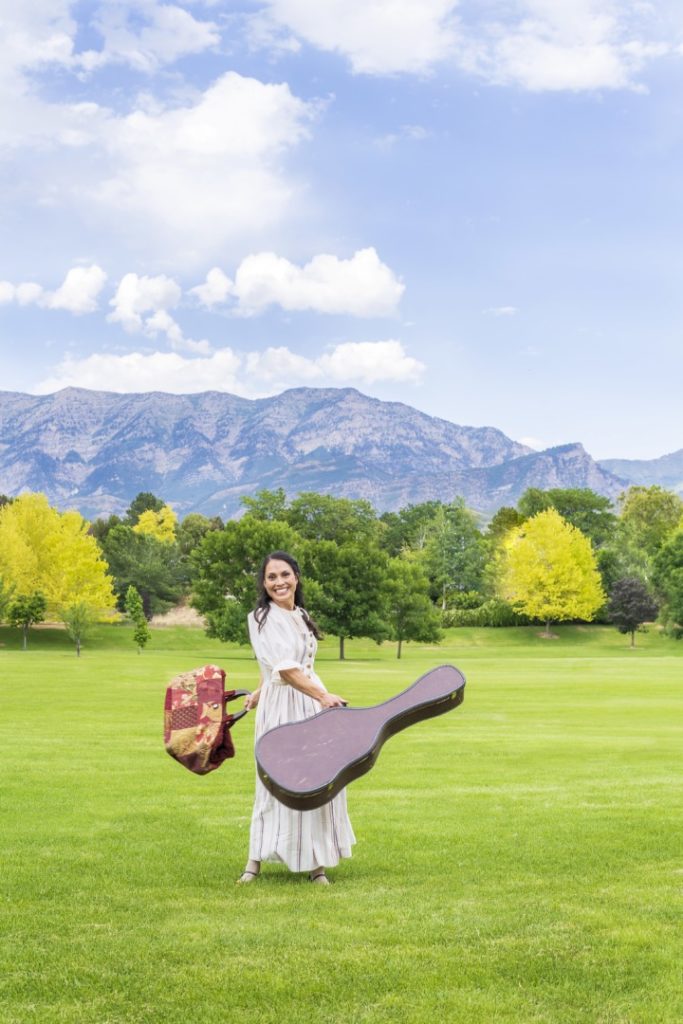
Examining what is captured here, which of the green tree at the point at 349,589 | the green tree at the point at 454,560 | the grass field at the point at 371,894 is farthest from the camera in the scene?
the green tree at the point at 454,560

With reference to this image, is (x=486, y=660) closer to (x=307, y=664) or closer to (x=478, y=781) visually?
(x=478, y=781)

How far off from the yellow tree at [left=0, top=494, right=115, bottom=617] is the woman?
64.9 metres

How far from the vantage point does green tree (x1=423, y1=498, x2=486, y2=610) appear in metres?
106

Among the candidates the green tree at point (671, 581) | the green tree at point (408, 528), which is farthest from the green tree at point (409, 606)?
the green tree at point (408, 528)

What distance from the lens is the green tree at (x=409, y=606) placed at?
2576 inches

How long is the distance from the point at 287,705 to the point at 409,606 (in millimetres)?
57191

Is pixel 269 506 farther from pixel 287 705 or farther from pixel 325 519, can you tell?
pixel 287 705

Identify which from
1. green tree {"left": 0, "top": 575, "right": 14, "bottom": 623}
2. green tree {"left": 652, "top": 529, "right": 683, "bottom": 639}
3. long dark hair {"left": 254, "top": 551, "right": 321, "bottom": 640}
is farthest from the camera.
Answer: green tree {"left": 652, "top": 529, "right": 683, "bottom": 639}

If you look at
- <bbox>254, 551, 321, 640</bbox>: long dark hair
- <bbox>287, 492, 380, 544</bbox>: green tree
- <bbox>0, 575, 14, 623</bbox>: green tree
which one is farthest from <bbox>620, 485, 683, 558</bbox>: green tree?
<bbox>254, 551, 321, 640</bbox>: long dark hair

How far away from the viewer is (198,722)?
900cm

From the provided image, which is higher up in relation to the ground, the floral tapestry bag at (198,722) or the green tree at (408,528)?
the green tree at (408,528)

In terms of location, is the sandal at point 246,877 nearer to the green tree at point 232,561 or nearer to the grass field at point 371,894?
the grass field at point 371,894

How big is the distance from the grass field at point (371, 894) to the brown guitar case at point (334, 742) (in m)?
1.01

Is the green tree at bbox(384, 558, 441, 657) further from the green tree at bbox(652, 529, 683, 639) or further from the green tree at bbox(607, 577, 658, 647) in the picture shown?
the green tree at bbox(652, 529, 683, 639)
